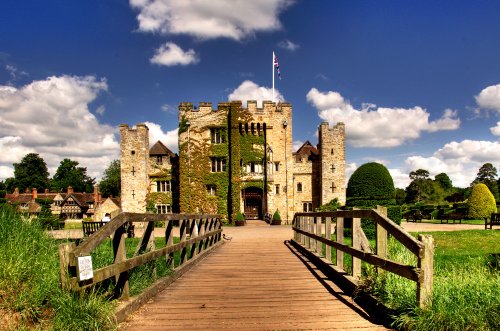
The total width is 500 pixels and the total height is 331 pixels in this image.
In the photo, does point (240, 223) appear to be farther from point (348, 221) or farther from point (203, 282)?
point (203, 282)

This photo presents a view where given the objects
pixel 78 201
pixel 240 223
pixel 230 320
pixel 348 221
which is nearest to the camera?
pixel 230 320

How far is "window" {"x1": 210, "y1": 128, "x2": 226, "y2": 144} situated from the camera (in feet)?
105

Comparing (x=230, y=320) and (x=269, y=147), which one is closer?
(x=230, y=320)

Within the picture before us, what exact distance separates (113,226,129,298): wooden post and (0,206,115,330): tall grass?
1.47 feet

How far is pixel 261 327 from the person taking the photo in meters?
3.63

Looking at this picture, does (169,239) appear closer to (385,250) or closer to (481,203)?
(385,250)

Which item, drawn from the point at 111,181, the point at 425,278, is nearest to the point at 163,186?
the point at 425,278

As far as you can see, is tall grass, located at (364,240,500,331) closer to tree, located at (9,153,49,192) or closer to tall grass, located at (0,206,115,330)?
tall grass, located at (0,206,115,330)

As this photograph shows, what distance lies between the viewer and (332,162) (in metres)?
32.8

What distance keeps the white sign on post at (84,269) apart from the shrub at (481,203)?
3472 centimetres

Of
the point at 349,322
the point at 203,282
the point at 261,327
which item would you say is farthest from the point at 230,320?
the point at 203,282

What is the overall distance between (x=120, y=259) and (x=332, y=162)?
99.6ft

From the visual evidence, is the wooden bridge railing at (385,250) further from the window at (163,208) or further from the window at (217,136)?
the window at (163,208)

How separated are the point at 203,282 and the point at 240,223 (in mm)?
22826
